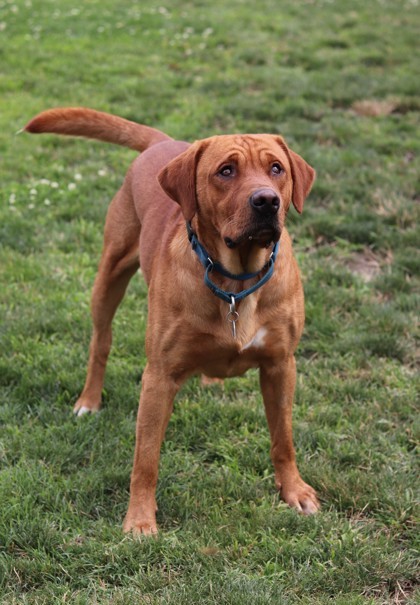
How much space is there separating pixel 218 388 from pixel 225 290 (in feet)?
4.06

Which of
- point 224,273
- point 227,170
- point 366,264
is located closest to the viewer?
point 227,170

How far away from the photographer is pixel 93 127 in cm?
445

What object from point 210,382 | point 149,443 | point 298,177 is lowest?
point 210,382

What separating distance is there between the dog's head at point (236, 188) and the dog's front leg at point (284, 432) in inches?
23.5

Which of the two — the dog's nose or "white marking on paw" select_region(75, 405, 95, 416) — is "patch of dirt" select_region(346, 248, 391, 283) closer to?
"white marking on paw" select_region(75, 405, 95, 416)

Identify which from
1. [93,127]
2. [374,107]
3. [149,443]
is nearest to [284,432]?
[149,443]

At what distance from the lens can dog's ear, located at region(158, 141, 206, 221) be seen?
10.8 feet

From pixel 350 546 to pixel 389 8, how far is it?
1111cm

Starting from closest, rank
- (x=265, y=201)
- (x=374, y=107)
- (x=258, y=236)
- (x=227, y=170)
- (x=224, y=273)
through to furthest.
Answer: (x=265, y=201)
(x=258, y=236)
(x=227, y=170)
(x=224, y=273)
(x=374, y=107)

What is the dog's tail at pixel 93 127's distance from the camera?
4.28m

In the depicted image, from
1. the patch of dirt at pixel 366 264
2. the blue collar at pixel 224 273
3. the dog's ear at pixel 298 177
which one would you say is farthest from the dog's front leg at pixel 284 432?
the patch of dirt at pixel 366 264

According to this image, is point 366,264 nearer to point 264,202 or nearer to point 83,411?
point 83,411

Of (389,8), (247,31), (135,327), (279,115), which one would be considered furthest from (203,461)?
(389,8)

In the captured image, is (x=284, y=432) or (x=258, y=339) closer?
(x=258, y=339)
